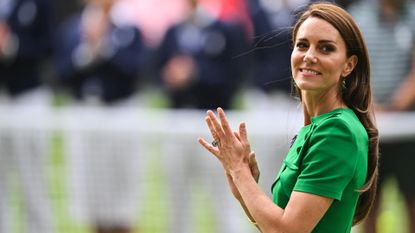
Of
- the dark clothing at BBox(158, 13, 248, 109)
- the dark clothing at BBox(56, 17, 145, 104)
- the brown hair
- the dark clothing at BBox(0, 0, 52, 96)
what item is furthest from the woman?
the dark clothing at BBox(0, 0, 52, 96)

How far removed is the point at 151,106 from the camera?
7.39m

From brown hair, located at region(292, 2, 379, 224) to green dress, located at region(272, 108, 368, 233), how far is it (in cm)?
5

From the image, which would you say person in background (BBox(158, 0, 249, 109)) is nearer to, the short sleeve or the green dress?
the green dress

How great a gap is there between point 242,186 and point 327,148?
0.82 ft

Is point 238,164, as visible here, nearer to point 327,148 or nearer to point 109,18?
point 327,148

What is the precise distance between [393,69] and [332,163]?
14.6 ft

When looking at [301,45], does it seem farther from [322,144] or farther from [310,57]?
[322,144]

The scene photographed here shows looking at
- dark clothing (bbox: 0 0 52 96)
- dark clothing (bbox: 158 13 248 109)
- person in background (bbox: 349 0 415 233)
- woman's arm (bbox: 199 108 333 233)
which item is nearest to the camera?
woman's arm (bbox: 199 108 333 233)

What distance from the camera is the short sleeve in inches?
107

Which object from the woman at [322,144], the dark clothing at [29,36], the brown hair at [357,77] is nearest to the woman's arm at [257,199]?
the woman at [322,144]

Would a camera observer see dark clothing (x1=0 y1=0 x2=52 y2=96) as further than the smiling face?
Yes

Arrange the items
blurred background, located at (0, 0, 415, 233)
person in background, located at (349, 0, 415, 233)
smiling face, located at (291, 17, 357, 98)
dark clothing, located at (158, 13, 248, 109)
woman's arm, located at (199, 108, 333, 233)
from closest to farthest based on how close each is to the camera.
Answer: woman's arm, located at (199, 108, 333, 233) → smiling face, located at (291, 17, 357, 98) → person in background, located at (349, 0, 415, 233) → blurred background, located at (0, 0, 415, 233) → dark clothing, located at (158, 13, 248, 109)

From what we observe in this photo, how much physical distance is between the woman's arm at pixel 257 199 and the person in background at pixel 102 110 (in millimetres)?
4486

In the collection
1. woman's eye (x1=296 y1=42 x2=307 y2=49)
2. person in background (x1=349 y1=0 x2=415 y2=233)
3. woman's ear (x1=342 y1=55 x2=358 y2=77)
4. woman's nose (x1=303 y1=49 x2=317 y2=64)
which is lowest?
person in background (x1=349 y1=0 x2=415 y2=233)
